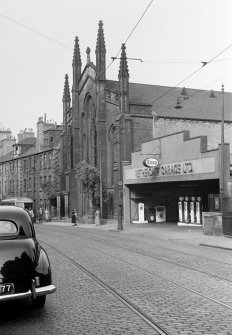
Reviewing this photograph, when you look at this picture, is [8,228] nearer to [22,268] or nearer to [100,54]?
[22,268]

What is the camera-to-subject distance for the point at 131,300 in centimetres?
772

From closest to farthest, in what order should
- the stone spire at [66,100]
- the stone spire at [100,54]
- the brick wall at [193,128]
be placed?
1. the brick wall at [193,128]
2. the stone spire at [100,54]
3. the stone spire at [66,100]

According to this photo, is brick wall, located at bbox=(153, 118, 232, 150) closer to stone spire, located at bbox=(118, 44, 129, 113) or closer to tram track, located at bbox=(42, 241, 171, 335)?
stone spire, located at bbox=(118, 44, 129, 113)

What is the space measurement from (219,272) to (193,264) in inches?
63.2

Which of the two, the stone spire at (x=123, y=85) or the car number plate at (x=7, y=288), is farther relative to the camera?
the stone spire at (x=123, y=85)

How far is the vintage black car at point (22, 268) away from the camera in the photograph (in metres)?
6.35

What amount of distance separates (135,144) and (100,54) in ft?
34.5

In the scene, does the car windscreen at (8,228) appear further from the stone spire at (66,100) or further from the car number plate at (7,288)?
the stone spire at (66,100)

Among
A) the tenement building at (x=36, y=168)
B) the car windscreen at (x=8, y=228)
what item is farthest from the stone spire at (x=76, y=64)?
the car windscreen at (x=8, y=228)

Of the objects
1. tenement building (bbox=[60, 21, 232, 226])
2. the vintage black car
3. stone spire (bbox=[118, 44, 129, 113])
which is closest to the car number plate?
the vintage black car

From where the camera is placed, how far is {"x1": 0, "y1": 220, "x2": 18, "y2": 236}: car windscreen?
7.23 meters

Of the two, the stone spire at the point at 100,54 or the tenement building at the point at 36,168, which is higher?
the stone spire at the point at 100,54

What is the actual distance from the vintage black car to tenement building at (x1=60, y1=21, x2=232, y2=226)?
1752 cm

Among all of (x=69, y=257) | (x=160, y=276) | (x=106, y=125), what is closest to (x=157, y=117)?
(x=106, y=125)
